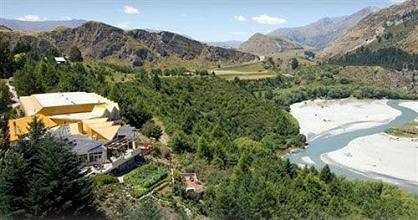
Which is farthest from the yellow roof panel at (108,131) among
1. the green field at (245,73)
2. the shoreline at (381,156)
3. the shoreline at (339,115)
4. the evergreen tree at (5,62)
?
the green field at (245,73)

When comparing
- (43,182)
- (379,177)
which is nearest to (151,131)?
(43,182)

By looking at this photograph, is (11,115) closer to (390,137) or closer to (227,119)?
(227,119)

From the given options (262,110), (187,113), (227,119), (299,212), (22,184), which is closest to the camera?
(22,184)

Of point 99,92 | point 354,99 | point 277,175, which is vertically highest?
point 99,92

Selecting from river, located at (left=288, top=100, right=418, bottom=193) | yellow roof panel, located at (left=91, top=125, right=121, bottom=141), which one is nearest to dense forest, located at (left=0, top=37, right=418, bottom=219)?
river, located at (left=288, top=100, right=418, bottom=193)

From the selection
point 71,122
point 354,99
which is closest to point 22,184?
point 71,122

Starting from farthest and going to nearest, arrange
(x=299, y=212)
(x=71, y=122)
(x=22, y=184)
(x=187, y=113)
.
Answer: (x=187, y=113)
(x=71, y=122)
(x=299, y=212)
(x=22, y=184)

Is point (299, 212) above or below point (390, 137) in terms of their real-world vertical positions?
above
